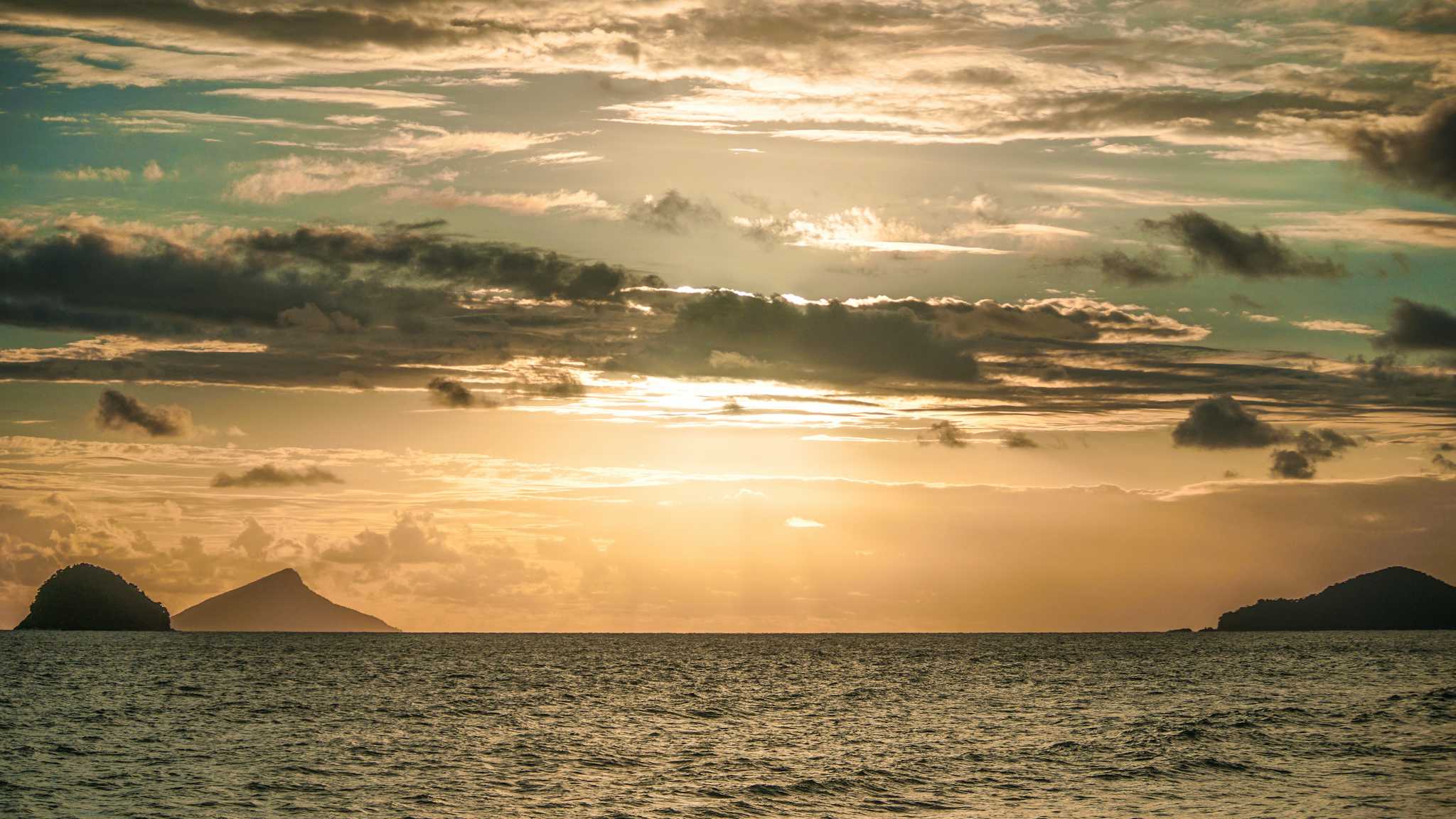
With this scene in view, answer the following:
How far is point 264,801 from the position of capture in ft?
194

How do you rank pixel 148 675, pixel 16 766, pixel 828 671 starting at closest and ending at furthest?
pixel 16 766 → pixel 148 675 → pixel 828 671

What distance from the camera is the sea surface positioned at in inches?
2303

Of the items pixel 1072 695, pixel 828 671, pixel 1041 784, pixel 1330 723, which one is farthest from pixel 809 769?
pixel 828 671

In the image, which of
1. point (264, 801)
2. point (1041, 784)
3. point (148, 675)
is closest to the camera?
point (264, 801)

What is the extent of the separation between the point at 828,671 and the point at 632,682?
39.6 metres

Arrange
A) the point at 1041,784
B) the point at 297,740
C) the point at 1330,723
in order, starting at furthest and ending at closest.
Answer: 1. the point at 1330,723
2. the point at 297,740
3. the point at 1041,784

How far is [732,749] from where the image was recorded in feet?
259

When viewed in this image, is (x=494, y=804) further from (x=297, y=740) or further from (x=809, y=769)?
(x=297, y=740)

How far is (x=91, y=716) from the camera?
324 feet

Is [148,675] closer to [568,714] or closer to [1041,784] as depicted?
[568,714]

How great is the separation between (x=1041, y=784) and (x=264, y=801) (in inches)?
1549

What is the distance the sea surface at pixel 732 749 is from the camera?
5850 centimetres

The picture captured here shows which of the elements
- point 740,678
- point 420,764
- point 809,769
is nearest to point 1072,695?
point 740,678

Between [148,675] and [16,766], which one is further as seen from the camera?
[148,675]
